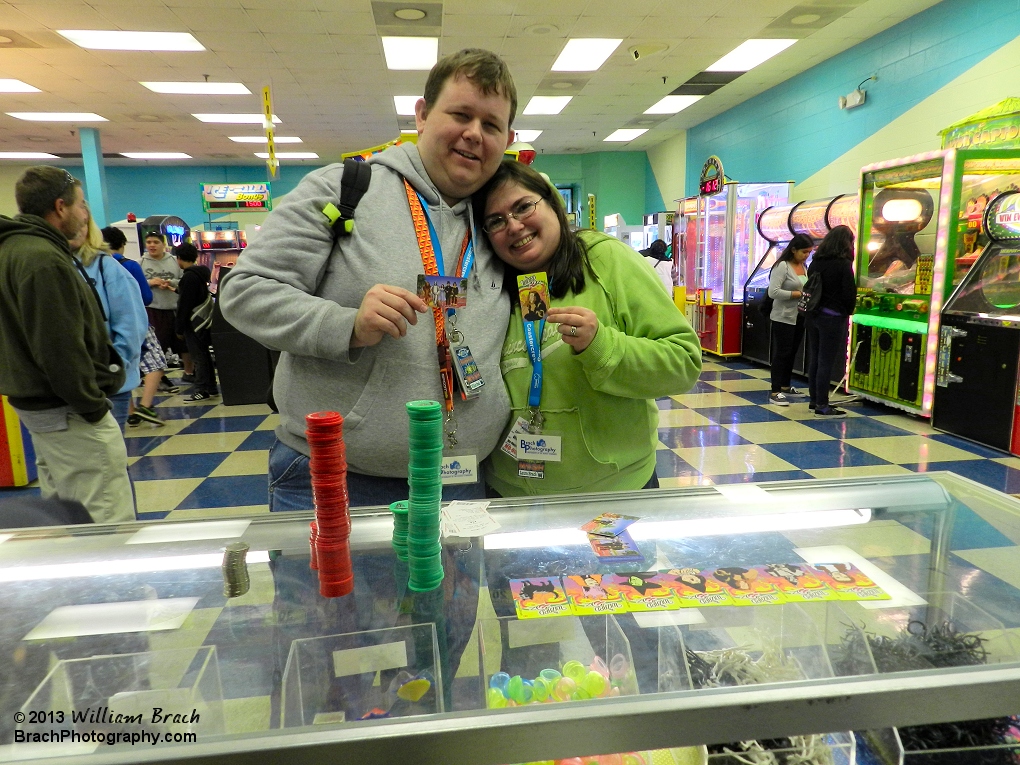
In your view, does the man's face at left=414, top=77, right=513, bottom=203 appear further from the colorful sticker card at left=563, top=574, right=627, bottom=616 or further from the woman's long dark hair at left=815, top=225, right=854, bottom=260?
the woman's long dark hair at left=815, top=225, right=854, bottom=260

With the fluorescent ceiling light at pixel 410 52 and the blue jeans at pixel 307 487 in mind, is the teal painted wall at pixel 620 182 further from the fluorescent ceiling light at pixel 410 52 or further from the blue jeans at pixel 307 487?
the blue jeans at pixel 307 487

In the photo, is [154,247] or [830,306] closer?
[830,306]

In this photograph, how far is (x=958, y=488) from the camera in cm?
141

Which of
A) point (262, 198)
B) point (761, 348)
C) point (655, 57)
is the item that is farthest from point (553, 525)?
point (262, 198)

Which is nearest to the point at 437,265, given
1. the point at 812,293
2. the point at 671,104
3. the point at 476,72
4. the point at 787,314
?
the point at 476,72

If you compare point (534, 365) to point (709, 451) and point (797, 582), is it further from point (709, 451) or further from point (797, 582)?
point (709, 451)

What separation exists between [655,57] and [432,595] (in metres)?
8.47

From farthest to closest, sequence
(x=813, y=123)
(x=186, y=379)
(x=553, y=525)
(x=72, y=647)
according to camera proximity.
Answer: (x=813, y=123) → (x=186, y=379) → (x=553, y=525) → (x=72, y=647)

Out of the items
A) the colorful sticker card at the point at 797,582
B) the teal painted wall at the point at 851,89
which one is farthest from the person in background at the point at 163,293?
the teal painted wall at the point at 851,89

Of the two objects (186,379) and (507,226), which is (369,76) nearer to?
(186,379)

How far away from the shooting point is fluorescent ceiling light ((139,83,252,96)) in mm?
8789

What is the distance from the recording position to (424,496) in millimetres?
985

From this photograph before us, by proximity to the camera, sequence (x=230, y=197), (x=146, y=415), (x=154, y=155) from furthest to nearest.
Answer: (x=154, y=155) → (x=230, y=197) → (x=146, y=415)

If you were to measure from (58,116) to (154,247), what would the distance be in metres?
5.62
